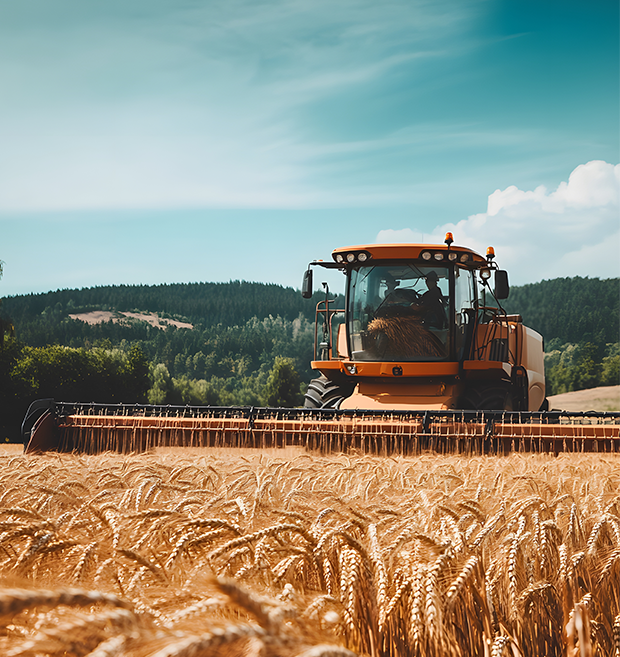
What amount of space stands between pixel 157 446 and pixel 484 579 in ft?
17.6

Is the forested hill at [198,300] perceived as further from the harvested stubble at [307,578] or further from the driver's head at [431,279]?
the harvested stubble at [307,578]

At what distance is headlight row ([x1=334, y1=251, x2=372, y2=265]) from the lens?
348 inches

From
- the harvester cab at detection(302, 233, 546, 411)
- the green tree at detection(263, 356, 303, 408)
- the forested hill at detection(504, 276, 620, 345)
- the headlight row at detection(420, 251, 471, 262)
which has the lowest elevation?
the green tree at detection(263, 356, 303, 408)

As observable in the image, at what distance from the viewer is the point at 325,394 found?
9281mm

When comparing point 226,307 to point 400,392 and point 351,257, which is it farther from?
point 400,392

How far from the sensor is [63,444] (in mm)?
6820

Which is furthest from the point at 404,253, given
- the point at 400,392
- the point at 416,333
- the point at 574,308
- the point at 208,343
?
the point at 574,308

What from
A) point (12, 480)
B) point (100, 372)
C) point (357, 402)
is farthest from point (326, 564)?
point (100, 372)

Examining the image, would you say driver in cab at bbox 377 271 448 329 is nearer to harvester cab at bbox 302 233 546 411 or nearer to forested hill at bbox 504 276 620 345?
harvester cab at bbox 302 233 546 411

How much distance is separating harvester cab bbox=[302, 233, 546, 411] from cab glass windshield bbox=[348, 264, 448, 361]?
14mm

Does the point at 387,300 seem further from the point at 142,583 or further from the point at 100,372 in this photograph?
the point at 100,372

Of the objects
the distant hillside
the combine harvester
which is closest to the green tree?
the distant hillside

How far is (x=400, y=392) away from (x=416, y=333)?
0.86m

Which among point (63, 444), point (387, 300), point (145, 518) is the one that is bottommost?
point (63, 444)
